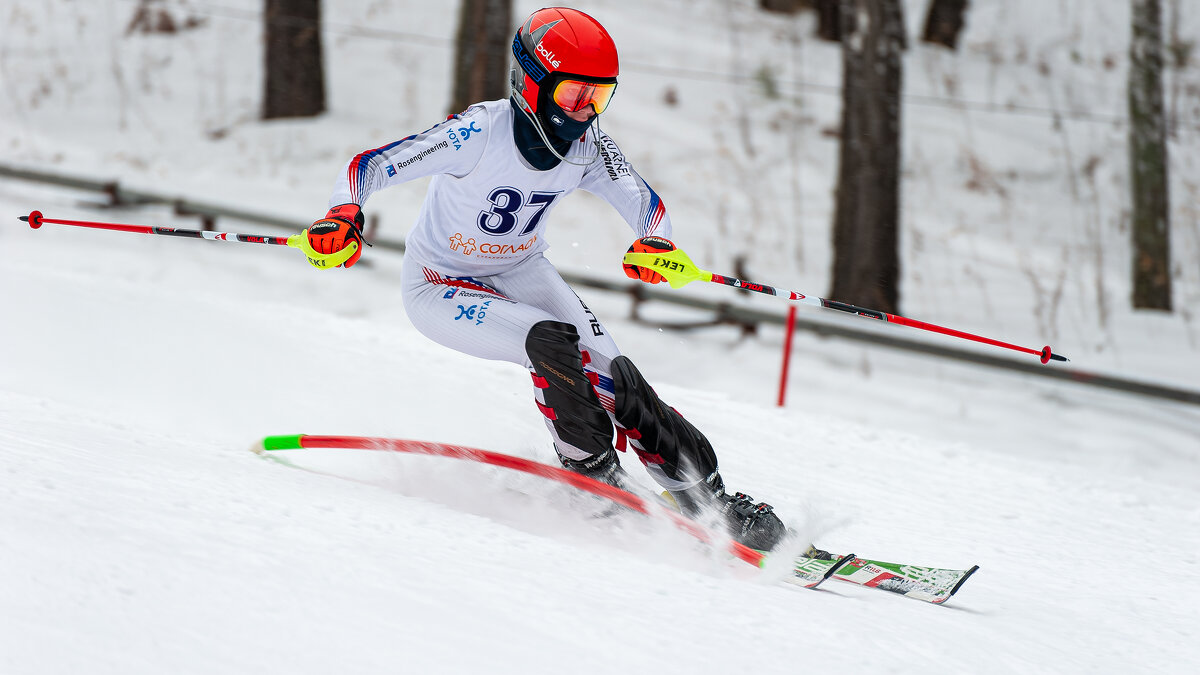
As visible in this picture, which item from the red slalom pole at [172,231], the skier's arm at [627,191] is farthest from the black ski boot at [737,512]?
the red slalom pole at [172,231]

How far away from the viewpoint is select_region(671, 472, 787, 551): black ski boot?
3.27 meters

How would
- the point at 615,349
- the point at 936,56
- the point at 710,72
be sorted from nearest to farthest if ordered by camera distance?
1. the point at 615,349
2. the point at 710,72
3. the point at 936,56

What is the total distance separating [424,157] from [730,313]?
418 centimetres

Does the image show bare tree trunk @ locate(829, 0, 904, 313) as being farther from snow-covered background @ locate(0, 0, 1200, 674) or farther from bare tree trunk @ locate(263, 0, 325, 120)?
bare tree trunk @ locate(263, 0, 325, 120)

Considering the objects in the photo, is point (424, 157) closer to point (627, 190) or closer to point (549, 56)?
point (549, 56)

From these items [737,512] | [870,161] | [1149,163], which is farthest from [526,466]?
[1149,163]

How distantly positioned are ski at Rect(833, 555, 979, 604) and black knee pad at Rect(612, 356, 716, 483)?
555mm

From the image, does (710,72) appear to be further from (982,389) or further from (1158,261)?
(982,389)

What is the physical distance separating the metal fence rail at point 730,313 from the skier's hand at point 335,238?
412 centimetres

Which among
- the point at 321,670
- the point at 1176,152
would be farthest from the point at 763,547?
the point at 1176,152

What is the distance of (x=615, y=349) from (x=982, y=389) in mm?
4263

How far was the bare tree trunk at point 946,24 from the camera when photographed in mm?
14250

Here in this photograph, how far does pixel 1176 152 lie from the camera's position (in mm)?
11523

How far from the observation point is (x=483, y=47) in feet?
28.5
